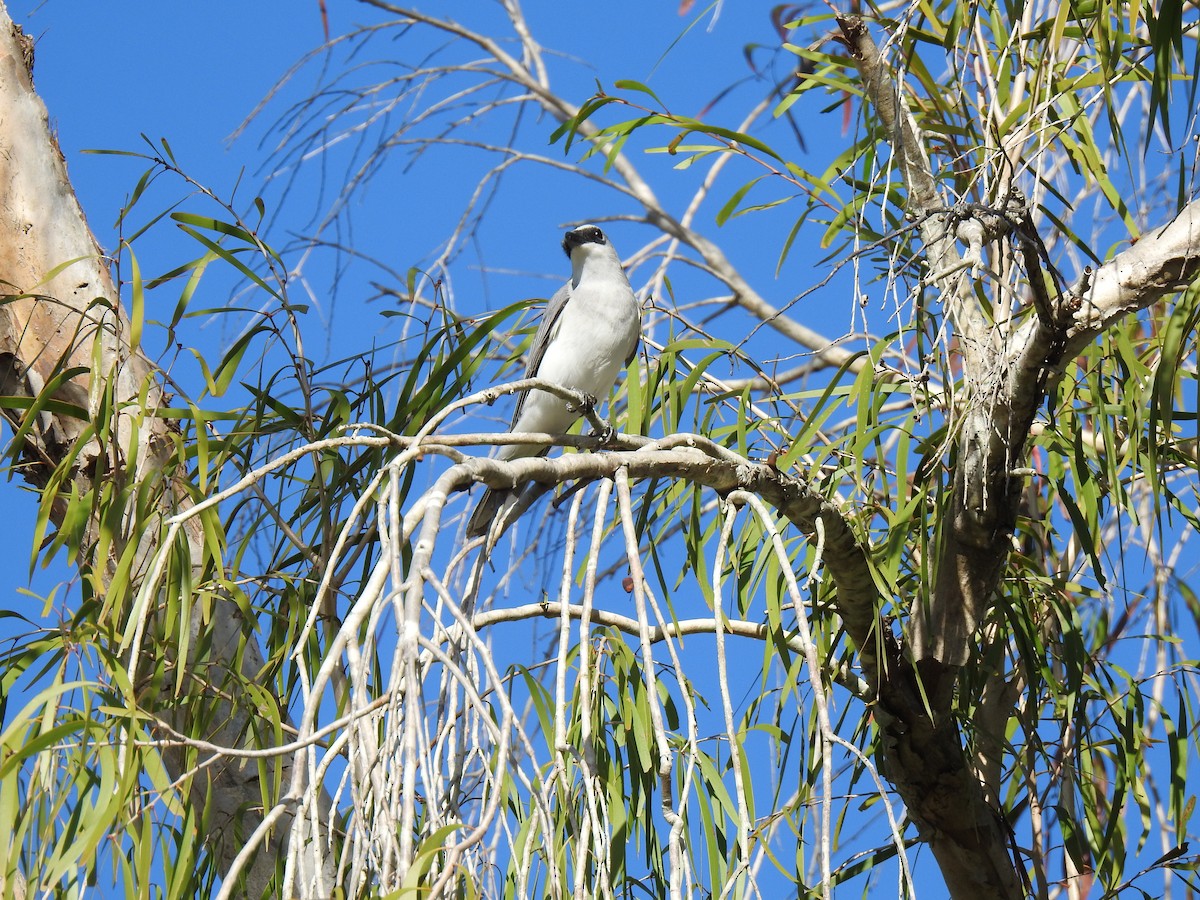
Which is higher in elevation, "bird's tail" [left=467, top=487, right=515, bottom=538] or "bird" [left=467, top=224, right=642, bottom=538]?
"bird" [left=467, top=224, right=642, bottom=538]

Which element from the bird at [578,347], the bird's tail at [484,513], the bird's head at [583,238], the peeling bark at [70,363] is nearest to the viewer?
the bird's tail at [484,513]

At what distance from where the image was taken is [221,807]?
2.12m

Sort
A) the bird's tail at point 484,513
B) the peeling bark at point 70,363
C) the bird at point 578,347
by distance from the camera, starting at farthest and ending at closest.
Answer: the bird at point 578,347 → the peeling bark at point 70,363 → the bird's tail at point 484,513

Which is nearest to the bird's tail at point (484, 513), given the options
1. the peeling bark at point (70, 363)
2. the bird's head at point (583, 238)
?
the peeling bark at point (70, 363)

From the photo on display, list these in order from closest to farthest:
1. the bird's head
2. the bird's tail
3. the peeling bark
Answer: the bird's tail, the peeling bark, the bird's head

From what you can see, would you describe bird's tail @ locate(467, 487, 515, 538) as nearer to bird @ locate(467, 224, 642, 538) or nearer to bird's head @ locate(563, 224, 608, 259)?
bird @ locate(467, 224, 642, 538)

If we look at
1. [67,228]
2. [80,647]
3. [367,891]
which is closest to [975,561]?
[367,891]

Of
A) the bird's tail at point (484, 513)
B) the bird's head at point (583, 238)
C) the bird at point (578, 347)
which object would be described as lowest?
the bird's tail at point (484, 513)

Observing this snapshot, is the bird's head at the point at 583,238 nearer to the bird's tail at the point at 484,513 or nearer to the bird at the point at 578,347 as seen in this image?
the bird at the point at 578,347

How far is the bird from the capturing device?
282cm

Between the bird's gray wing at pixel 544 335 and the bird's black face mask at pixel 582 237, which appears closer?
the bird's gray wing at pixel 544 335

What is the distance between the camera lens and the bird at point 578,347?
2.82 m

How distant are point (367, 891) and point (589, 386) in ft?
6.02

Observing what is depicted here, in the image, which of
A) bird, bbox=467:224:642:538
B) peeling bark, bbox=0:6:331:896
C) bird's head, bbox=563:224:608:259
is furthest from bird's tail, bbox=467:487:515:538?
bird's head, bbox=563:224:608:259
